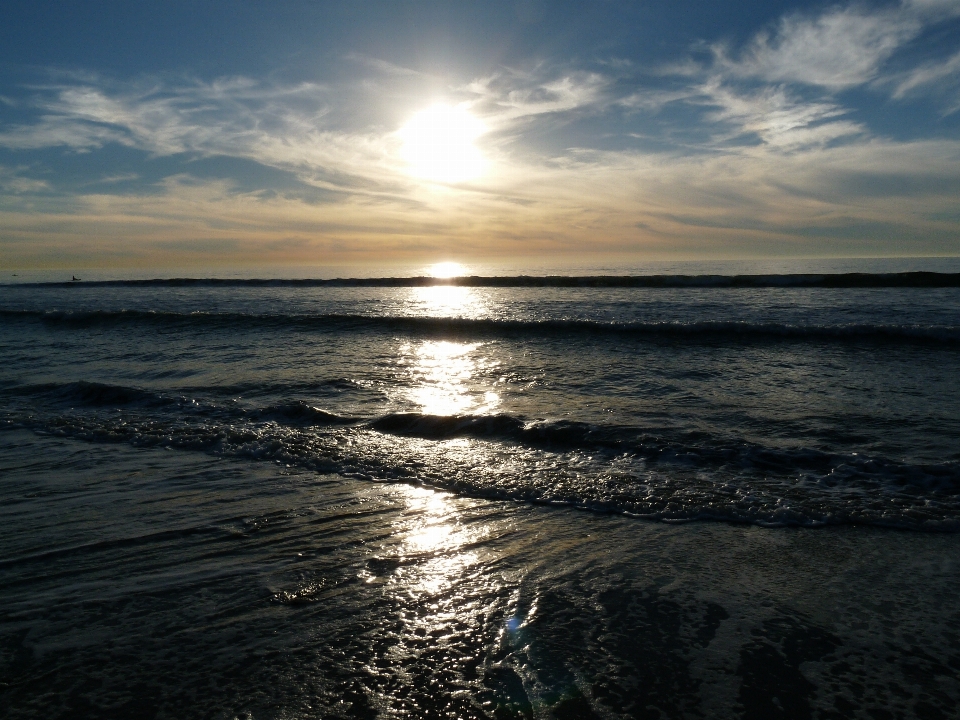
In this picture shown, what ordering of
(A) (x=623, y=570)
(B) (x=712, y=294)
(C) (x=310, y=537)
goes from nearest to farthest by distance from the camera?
(A) (x=623, y=570) → (C) (x=310, y=537) → (B) (x=712, y=294)

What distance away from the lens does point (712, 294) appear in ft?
92.9

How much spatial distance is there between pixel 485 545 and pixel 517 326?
14.4 meters

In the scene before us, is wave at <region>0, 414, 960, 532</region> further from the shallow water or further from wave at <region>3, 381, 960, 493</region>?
the shallow water

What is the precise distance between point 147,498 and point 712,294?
2731 cm

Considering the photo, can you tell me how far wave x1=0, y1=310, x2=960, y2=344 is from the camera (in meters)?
14.7

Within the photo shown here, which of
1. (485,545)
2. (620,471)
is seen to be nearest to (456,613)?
(485,545)

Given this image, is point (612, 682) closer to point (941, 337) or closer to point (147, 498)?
point (147, 498)

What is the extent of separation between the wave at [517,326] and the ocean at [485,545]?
13.9 ft

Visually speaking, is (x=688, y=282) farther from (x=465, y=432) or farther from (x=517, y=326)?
(x=465, y=432)

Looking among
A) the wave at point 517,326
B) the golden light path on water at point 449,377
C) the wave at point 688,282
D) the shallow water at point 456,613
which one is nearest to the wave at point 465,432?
the golden light path on water at point 449,377

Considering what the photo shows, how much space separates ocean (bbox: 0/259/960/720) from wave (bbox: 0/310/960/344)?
4229 millimetres

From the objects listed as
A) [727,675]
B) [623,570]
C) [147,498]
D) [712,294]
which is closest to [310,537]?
[147,498]

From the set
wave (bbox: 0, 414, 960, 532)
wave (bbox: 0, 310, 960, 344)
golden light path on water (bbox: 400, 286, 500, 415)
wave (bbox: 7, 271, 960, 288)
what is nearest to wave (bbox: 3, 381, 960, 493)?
wave (bbox: 0, 414, 960, 532)

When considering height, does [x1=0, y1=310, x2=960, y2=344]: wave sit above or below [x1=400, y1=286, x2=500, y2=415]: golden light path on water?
above
